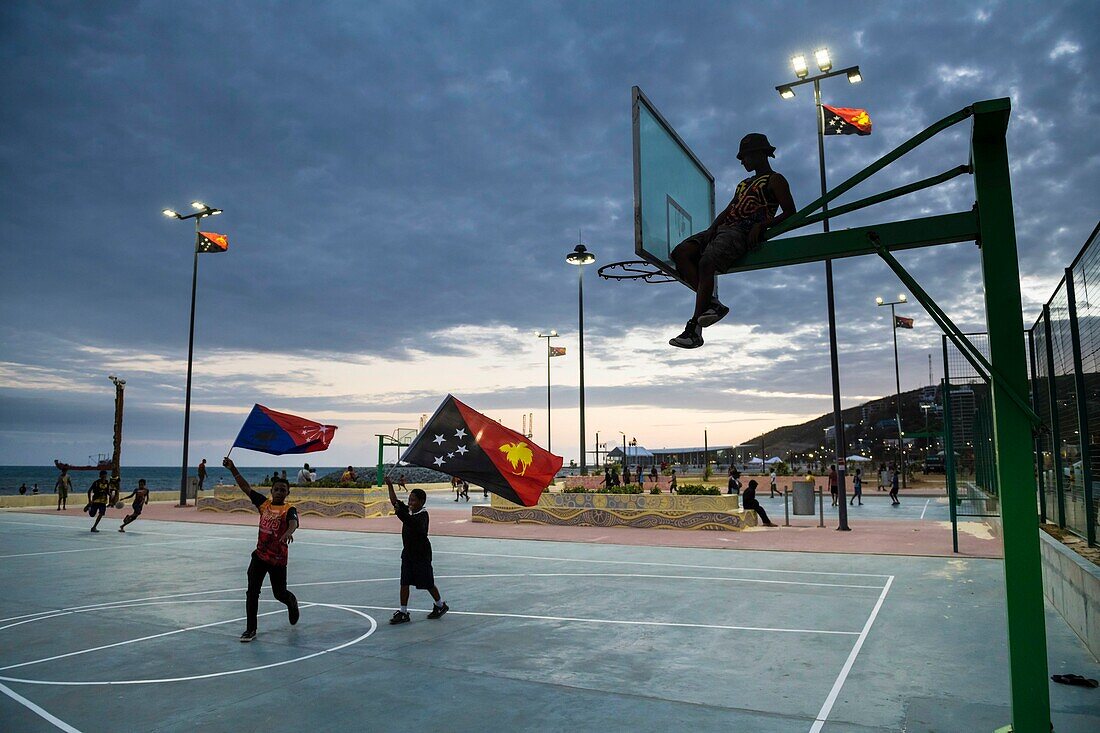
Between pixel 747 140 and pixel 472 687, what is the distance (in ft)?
18.7

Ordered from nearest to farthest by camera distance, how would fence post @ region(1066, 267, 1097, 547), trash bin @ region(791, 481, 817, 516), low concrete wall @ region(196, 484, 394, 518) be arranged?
fence post @ region(1066, 267, 1097, 547) → trash bin @ region(791, 481, 817, 516) → low concrete wall @ region(196, 484, 394, 518)

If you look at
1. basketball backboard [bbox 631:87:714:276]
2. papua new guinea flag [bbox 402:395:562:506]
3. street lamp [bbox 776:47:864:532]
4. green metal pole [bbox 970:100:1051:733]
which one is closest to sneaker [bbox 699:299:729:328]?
basketball backboard [bbox 631:87:714:276]

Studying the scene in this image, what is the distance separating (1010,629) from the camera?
465cm

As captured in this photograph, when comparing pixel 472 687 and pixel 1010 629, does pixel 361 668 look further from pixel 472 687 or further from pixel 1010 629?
pixel 1010 629

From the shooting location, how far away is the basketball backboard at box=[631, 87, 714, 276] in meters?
6.20

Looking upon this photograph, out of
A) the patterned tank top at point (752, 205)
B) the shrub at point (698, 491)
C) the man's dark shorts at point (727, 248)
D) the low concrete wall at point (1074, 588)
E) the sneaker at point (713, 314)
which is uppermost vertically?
the patterned tank top at point (752, 205)

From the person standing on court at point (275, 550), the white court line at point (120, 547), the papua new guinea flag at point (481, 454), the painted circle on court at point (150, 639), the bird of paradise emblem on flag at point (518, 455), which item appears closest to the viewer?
the painted circle on court at point (150, 639)

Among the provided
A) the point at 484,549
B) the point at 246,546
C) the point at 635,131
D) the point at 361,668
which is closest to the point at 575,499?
the point at 484,549

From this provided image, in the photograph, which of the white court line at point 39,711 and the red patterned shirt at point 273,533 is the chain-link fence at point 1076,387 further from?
the white court line at point 39,711

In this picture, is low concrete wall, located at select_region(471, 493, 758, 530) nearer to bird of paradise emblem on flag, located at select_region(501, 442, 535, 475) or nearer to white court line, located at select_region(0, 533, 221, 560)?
white court line, located at select_region(0, 533, 221, 560)

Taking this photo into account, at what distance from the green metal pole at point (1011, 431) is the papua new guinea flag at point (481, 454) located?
5405 millimetres

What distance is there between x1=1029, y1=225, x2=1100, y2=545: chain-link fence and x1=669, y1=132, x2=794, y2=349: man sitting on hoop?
428cm

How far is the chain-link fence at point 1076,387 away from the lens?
28.0ft

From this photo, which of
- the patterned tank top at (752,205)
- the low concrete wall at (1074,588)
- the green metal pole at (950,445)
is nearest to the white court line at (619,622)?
the low concrete wall at (1074,588)
